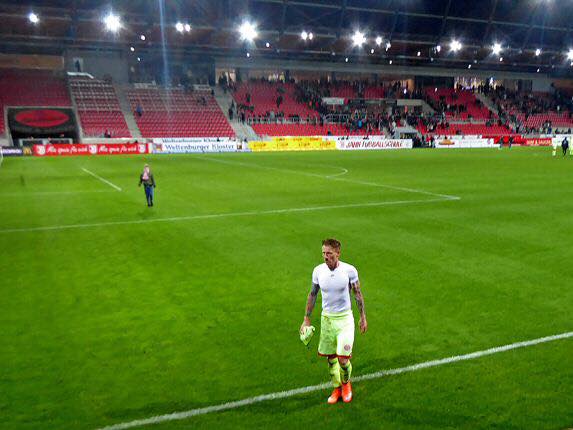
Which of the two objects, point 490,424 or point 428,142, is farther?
point 428,142

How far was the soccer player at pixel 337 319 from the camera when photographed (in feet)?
18.6

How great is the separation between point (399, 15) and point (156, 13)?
83.6 ft

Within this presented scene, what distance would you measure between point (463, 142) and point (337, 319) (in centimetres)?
6298

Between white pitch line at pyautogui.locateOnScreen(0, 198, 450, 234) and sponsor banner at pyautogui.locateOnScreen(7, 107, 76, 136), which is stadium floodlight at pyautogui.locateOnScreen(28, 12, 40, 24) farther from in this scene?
white pitch line at pyautogui.locateOnScreen(0, 198, 450, 234)

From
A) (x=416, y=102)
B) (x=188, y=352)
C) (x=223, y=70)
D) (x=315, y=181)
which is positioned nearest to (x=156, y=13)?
(x=223, y=70)

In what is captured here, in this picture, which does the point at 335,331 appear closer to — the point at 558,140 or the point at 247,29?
the point at 247,29

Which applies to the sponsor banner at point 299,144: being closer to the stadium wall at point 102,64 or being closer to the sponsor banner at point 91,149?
the sponsor banner at point 91,149

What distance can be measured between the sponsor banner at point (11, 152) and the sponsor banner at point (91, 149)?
123 centimetres

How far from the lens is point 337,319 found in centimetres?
577

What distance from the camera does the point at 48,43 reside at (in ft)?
192

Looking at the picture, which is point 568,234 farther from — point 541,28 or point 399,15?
point 541,28

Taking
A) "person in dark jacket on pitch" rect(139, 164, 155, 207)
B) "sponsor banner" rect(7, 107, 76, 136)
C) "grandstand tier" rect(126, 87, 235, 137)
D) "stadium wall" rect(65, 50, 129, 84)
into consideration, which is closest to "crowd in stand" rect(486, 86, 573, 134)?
"grandstand tier" rect(126, 87, 235, 137)

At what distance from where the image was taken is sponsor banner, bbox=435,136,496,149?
209ft

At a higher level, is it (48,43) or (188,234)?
(48,43)
